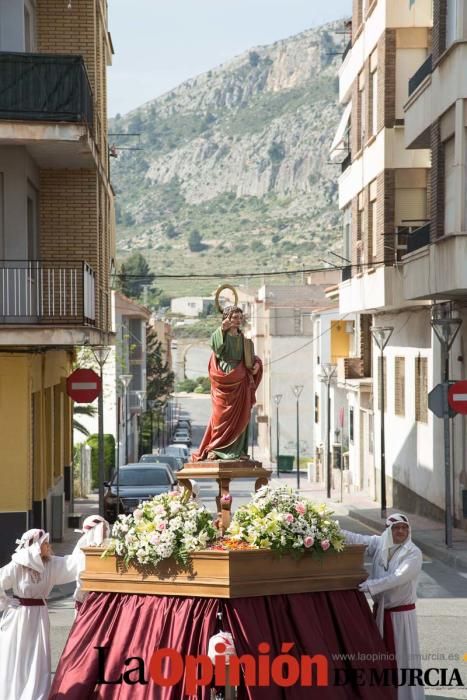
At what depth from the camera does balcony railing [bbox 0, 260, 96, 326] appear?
23062mm

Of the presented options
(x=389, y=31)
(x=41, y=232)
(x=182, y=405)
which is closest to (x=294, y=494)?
(x=41, y=232)

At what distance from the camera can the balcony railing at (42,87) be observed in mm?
22578

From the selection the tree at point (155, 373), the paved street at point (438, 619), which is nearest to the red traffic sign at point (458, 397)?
the paved street at point (438, 619)

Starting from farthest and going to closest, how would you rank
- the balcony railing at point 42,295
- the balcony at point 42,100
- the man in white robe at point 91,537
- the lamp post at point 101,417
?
the lamp post at point 101,417 → the balcony railing at point 42,295 → the balcony at point 42,100 → the man in white robe at point 91,537

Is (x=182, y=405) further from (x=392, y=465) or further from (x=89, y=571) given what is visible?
(x=89, y=571)

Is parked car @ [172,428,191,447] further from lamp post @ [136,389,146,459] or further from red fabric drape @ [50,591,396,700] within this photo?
red fabric drape @ [50,591,396,700]

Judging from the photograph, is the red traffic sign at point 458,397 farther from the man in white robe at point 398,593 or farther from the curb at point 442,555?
the man in white robe at point 398,593

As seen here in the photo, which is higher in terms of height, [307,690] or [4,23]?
[4,23]

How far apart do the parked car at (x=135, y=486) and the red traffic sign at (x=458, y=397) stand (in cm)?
784

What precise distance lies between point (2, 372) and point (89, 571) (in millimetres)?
11172

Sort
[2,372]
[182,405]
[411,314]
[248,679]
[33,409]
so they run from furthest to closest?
1. [182,405]
2. [411,314]
3. [33,409]
4. [2,372]
5. [248,679]

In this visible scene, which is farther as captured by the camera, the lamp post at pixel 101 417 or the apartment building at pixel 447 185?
the lamp post at pixel 101 417

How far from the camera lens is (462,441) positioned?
94.1 ft

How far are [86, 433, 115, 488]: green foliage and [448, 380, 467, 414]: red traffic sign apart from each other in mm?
23464
